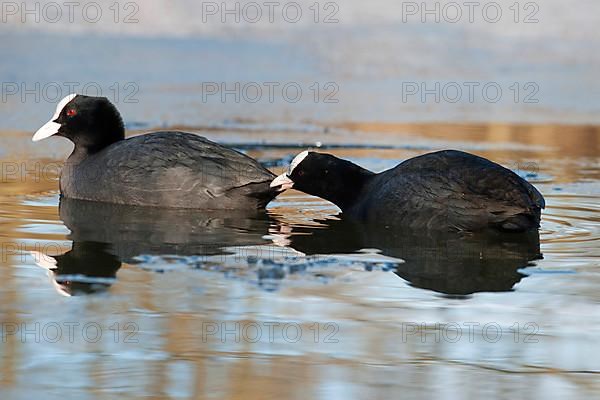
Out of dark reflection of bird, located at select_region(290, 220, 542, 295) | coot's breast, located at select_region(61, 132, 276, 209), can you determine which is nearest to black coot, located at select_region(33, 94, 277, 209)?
coot's breast, located at select_region(61, 132, 276, 209)

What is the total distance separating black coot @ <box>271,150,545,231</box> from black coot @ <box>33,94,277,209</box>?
0.87 feet

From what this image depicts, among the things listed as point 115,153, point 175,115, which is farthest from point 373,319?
A: point 175,115

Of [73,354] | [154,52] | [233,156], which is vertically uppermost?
[154,52]

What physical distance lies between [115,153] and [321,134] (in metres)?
4.23

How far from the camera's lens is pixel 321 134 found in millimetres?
11453

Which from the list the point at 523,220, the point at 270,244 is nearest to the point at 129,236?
the point at 270,244

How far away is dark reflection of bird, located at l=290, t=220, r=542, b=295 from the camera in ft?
16.5

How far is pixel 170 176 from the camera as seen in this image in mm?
7238

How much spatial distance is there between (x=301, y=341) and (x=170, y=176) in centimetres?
347

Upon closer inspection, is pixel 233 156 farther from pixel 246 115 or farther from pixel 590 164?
pixel 246 115

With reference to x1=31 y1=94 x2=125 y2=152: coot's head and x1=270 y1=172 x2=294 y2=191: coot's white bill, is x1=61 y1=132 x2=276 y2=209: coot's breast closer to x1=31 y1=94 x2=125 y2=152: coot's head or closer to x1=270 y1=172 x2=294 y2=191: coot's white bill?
x1=270 y1=172 x2=294 y2=191: coot's white bill

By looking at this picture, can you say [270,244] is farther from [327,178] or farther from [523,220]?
[327,178]

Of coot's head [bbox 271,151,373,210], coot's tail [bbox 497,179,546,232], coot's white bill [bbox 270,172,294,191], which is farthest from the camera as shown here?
coot's head [bbox 271,151,373,210]

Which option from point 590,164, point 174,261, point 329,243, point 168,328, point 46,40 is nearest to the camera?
point 168,328
